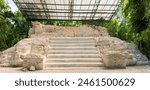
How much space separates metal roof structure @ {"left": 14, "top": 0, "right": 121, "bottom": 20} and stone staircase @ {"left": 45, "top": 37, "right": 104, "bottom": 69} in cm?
935

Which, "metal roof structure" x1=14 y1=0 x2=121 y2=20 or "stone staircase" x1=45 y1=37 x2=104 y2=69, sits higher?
"metal roof structure" x1=14 y1=0 x2=121 y2=20

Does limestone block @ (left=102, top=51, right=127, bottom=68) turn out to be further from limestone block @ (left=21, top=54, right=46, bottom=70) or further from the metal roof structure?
the metal roof structure

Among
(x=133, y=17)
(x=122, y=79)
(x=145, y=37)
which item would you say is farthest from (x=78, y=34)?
(x=122, y=79)

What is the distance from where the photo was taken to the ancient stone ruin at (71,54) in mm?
9820

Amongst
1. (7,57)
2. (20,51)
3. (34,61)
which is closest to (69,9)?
(20,51)

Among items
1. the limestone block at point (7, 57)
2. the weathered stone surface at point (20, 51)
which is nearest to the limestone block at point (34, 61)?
the weathered stone surface at point (20, 51)

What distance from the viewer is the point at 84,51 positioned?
1205 cm

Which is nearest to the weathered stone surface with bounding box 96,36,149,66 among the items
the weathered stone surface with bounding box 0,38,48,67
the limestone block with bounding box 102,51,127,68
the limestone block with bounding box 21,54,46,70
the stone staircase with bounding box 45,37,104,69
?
the stone staircase with bounding box 45,37,104,69

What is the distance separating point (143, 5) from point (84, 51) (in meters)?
5.26

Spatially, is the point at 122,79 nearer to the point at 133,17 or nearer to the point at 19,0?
the point at 133,17

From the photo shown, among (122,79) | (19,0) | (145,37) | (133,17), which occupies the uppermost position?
(19,0)

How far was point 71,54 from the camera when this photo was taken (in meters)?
11.6

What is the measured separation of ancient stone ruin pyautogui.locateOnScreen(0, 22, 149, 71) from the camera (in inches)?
387

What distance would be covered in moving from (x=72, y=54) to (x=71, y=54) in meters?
0.04
